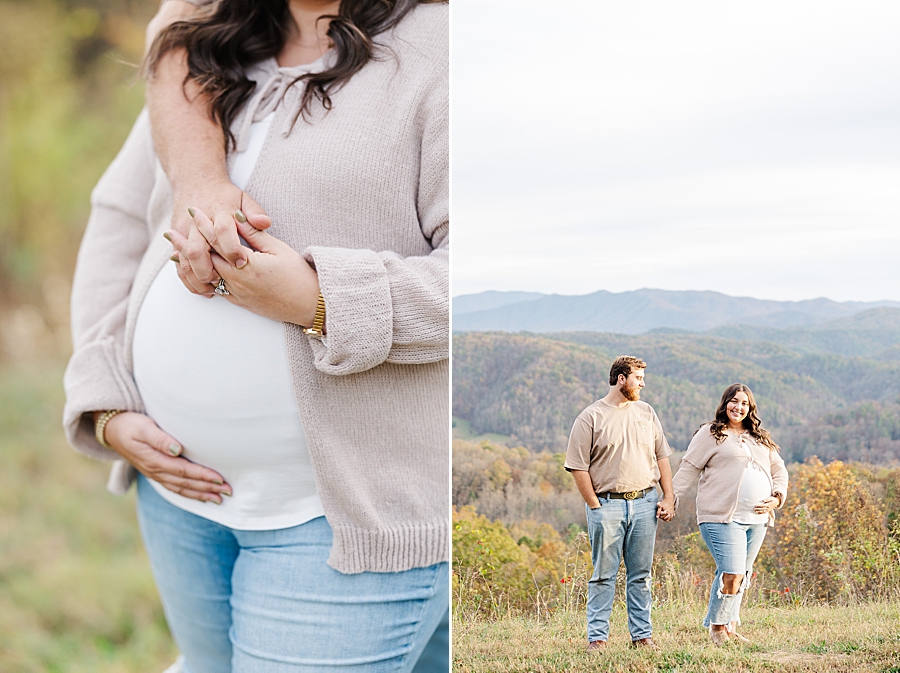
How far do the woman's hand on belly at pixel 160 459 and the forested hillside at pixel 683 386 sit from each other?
0.46m

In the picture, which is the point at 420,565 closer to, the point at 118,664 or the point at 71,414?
the point at 71,414

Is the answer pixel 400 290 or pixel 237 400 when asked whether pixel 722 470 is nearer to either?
pixel 400 290

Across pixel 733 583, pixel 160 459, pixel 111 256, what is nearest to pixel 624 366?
pixel 733 583

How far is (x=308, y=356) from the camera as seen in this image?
1.07 meters

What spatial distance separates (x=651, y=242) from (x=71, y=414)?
40.3 inches

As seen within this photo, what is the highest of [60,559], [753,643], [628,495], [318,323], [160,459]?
[318,323]

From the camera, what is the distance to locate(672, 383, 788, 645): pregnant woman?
131 centimetres

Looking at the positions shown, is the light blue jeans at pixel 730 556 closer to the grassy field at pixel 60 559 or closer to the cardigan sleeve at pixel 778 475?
the cardigan sleeve at pixel 778 475

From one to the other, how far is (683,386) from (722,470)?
6.2 inches

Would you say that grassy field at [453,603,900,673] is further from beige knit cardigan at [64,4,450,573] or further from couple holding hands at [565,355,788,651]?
beige knit cardigan at [64,4,450,573]

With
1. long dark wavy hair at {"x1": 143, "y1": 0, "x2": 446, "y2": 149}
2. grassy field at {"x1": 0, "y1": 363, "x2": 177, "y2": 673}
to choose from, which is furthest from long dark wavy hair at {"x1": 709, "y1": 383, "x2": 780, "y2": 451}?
grassy field at {"x1": 0, "y1": 363, "x2": 177, "y2": 673}

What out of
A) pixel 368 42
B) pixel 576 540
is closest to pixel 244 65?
pixel 368 42

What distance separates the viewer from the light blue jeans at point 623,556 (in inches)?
53.9

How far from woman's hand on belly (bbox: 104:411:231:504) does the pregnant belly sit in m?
0.02
